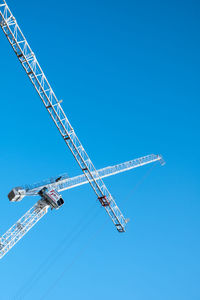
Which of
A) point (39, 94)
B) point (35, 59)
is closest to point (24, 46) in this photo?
point (35, 59)

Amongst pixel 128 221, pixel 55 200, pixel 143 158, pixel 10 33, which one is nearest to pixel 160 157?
A: pixel 143 158

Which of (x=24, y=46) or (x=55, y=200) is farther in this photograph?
(x=55, y=200)

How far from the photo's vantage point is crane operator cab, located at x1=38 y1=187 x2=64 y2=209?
78312mm

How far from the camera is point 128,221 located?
95.8 metres

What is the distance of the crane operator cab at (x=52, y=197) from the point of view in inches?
3083

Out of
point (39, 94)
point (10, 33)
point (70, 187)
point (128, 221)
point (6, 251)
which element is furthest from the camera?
point (128, 221)

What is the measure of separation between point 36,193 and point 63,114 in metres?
16.5

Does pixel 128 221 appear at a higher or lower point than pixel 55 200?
higher

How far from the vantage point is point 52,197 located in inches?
3083

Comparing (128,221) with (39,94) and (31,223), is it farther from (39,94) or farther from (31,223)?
(39,94)

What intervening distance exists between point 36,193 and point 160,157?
47667 millimetres

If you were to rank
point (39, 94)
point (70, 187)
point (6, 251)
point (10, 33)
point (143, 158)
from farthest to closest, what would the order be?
point (143, 158), point (70, 187), point (6, 251), point (39, 94), point (10, 33)

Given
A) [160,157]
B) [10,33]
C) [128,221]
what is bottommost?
[10,33]

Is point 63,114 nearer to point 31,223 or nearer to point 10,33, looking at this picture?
point 10,33
